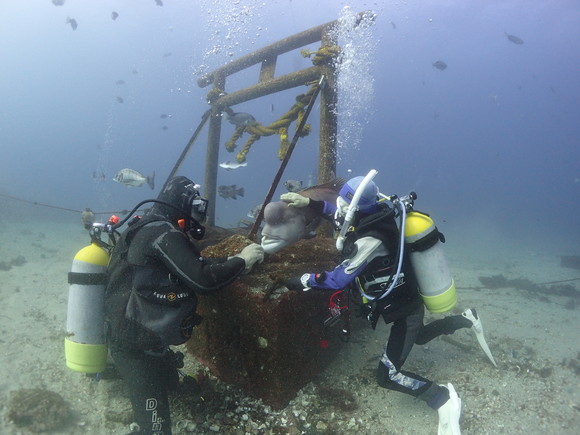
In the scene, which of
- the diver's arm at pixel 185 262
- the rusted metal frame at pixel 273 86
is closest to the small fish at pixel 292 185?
the rusted metal frame at pixel 273 86

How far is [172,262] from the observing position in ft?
9.12

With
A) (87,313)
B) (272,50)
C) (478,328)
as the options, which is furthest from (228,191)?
(478,328)

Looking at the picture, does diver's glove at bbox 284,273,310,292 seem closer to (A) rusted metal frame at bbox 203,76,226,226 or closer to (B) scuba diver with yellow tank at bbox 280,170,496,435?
(B) scuba diver with yellow tank at bbox 280,170,496,435

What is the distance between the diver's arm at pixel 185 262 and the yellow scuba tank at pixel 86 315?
129 centimetres

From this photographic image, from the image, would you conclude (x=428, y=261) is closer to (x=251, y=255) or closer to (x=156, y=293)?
(x=251, y=255)

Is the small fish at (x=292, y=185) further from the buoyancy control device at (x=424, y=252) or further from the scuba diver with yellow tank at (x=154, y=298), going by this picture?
the scuba diver with yellow tank at (x=154, y=298)

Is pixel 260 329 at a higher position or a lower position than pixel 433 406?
higher

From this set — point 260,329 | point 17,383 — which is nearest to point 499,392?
point 260,329

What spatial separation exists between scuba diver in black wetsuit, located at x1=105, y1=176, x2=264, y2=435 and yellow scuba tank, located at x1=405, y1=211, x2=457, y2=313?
1.83 m

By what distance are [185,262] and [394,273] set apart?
2048 millimetres

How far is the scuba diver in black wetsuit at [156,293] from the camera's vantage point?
2838 mm

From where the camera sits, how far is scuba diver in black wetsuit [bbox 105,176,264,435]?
2.84m

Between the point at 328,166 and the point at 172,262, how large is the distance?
156 inches

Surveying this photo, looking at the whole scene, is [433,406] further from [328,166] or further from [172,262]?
[328,166]
